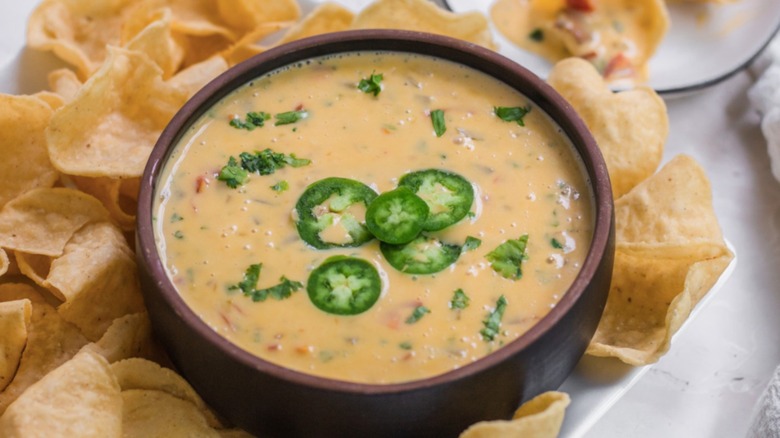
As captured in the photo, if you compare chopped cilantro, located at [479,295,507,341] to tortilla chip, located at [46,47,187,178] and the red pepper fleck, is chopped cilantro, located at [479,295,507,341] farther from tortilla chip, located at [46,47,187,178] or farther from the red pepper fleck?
tortilla chip, located at [46,47,187,178]

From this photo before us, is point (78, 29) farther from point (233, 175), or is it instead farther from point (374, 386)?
point (374, 386)

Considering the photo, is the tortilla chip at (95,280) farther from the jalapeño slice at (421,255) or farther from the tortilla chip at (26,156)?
the jalapeño slice at (421,255)

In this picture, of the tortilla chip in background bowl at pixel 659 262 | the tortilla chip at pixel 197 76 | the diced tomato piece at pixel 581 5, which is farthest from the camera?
the diced tomato piece at pixel 581 5

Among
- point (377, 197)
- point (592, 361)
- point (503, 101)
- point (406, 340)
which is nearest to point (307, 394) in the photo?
point (406, 340)

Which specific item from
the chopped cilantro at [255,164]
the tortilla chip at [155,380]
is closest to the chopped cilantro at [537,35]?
the chopped cilantro at [255,164]

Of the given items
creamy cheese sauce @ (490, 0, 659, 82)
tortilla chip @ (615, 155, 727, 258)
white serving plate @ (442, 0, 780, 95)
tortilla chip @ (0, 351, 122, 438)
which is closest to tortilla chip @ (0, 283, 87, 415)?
tortilla chip @ (0, 351, 122, 438)

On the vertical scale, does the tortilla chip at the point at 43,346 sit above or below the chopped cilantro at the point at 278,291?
below
